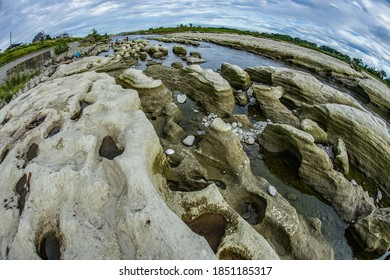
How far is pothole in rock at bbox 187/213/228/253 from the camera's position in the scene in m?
8.88

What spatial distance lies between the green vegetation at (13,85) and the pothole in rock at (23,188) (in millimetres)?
16188

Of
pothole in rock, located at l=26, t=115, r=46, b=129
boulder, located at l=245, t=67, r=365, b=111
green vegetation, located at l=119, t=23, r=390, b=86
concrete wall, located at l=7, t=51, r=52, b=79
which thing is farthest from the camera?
green vegetation, located at l=119, t=23, r=390, b=86

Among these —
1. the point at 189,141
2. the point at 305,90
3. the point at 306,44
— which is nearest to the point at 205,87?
the point at 189,141

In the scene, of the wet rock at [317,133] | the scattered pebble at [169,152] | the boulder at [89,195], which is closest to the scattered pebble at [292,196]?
the wet rock at [317,133]

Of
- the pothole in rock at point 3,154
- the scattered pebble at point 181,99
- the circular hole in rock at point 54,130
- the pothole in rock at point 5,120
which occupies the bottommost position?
the scattered pebble at point 181,99

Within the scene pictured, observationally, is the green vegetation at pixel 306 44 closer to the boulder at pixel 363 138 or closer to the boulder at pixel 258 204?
the boulder at pixel 363 138

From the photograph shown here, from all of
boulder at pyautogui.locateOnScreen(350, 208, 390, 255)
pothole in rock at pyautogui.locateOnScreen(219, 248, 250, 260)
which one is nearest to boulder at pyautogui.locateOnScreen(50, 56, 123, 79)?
pothole in rock at pyautogui.locateOnScreen(219, 248, 250, 260)

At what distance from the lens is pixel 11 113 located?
14.9 m

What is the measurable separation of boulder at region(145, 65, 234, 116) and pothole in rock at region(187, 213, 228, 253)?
480 inches

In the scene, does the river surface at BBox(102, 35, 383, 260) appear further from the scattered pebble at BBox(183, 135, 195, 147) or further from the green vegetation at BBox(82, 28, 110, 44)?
the green vegetation at BBox(82, 28, 110, 44)

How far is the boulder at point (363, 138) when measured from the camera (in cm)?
1542

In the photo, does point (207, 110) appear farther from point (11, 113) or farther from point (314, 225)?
point (11, 113)
